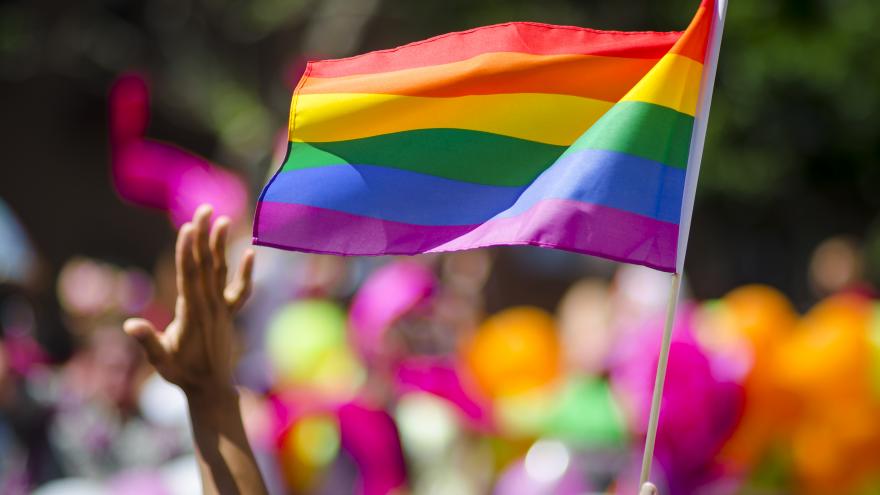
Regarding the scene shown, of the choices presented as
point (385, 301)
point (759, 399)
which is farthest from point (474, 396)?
point (759, 399)

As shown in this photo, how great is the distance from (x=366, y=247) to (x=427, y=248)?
12 centimetres

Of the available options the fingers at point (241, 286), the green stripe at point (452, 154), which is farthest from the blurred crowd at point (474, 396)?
the fingers at point (241, 286)

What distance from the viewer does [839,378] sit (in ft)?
18.4

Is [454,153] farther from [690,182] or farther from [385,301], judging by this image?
[385,301]

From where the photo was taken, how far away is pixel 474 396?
5.86 metres

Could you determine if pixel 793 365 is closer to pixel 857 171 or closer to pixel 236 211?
pixel 236 211

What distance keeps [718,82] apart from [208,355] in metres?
11.2

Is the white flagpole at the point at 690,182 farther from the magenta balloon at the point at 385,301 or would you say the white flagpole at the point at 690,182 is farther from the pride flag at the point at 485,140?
the magenta balloon at the point at 385,301

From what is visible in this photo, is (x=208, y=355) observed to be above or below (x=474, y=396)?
above

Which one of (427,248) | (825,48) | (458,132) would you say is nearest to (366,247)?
(427,248)

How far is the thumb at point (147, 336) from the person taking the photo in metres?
2.29

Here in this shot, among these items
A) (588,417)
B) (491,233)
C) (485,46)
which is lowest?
(588,417)

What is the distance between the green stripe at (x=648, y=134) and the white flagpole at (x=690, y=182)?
1.7 inches

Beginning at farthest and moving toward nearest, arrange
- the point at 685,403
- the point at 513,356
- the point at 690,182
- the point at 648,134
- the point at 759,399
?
the point at 513,356 < the point at 759,399 < the point at 685,403 < the point at 648,134 < the point at 690,182
